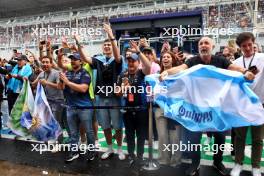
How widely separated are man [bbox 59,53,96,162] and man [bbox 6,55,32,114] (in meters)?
1.61

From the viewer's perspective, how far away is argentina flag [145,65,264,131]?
12.5 ft

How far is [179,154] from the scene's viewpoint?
4.64 metres

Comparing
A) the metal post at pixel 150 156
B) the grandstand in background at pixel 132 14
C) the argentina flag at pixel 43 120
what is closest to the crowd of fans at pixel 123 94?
the metal post at pixel 150 156

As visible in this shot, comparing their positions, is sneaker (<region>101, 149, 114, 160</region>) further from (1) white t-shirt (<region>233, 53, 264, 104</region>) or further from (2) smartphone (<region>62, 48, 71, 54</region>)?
(1) white t-shirt (<region>233, 53, 264, 104</region>)

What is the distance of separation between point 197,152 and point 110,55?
75.6 inches

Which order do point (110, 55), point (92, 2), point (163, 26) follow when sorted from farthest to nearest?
point (92, 2) < point (163, 26) < point (110, 55)

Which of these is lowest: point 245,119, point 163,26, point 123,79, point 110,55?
point 245,119

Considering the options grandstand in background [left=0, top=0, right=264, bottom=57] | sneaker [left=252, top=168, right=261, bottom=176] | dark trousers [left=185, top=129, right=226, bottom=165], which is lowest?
sneaker [left=252, top=168, right=261, bottom=176]

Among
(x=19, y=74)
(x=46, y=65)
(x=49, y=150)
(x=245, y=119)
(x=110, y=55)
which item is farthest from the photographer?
(x=19, y=74)

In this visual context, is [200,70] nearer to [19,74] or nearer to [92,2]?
[19,74]

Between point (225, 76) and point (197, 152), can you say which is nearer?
point (225, 76)

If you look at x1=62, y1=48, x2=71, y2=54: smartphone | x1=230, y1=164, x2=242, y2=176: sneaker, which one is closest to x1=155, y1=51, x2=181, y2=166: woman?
x1=230, y1=164, x2=242, y2=176: sneaker

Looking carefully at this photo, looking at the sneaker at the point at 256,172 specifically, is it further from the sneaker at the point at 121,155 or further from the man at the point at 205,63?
the sneaker at the point at 121,155

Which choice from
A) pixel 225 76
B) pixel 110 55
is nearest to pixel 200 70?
pixel 225 76
